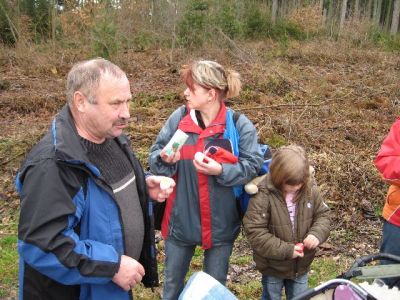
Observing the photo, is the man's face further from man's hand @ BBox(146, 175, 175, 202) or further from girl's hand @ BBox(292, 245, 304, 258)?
girl's hand @ BBox(292, 245, 304, 258)

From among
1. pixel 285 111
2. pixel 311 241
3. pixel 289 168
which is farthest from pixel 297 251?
pixel 285 111

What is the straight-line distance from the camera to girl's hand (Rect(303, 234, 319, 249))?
2.68 metres

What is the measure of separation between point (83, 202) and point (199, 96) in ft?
3.72

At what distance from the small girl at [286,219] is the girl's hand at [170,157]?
0.56 meters

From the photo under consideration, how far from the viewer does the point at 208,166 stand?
8.51ft

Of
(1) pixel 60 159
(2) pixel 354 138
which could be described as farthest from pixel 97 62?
(2) pixel 354 138

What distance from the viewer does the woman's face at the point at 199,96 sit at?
2.76 m

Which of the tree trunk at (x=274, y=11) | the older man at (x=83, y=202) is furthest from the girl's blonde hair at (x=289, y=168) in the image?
the tree trunk at (x=274, y=11)

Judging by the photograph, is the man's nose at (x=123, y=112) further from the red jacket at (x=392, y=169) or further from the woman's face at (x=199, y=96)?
the red jacket at (x=392, y=169)

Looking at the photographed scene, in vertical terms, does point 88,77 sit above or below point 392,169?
above

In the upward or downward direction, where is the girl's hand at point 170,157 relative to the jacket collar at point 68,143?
downward

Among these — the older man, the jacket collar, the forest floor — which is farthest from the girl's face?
the forest floor

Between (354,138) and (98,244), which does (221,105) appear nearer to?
(98,244)

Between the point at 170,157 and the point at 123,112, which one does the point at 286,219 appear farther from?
the point at 123,112
